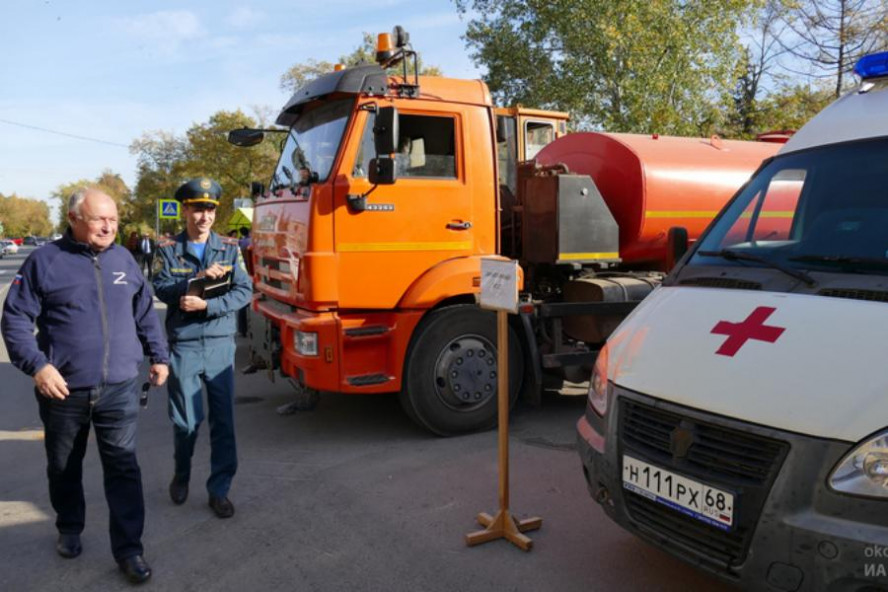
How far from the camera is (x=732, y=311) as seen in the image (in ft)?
9.29

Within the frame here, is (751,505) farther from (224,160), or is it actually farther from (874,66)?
(224,160)

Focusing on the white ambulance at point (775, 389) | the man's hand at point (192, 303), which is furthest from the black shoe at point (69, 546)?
the white ambulance at point (775, 389)

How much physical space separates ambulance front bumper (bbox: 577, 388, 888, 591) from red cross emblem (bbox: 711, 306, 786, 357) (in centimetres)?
31

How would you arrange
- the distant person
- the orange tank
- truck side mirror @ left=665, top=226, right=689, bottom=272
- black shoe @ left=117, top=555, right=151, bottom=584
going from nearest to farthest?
black shoe @ left=117, top=555, right=151, bottom=584
truck side mirror @ left=665, top=226, right=689, bottom=272
the orange tank
the distant person

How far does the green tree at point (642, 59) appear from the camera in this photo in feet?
52.4

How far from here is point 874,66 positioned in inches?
139

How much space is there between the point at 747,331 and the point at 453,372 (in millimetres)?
2908

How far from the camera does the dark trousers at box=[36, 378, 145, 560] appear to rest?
331 centimetres

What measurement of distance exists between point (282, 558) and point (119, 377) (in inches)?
49.3

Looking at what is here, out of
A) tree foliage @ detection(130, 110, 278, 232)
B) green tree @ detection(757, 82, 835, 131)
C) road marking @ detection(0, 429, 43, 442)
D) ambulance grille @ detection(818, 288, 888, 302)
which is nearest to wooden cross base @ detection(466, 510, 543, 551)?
ambulance grille @ detection(818, 288, 888, 302)

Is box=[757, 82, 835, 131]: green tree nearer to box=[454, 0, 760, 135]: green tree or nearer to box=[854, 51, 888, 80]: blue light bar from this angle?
box=[454, 0, 760, 135]: green tree

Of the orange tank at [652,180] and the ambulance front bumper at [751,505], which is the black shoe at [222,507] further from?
the orange tank at [652,180]

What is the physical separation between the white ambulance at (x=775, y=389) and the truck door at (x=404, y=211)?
212 cm

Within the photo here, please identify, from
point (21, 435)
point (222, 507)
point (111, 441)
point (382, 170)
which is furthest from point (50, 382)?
point (21, 435)
